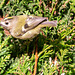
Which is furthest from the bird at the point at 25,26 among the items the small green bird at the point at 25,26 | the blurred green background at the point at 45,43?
the blurred green background at the point at 45,43

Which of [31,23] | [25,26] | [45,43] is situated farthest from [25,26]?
[45,43]

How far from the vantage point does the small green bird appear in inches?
107

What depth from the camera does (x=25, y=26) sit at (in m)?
2.75

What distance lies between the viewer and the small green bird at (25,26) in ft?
8.92

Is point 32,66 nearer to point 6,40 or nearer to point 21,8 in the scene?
point 6,40

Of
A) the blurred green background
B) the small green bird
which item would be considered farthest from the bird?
the blurred green background

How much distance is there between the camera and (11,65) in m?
2.99

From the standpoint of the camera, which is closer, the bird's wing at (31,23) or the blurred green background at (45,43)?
the bird's wing at (31,23)

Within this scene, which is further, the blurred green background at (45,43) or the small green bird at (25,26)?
the blurred green background at (45,43)

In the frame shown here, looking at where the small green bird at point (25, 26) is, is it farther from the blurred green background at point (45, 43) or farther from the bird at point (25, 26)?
the blurred green background at point (45, 43)

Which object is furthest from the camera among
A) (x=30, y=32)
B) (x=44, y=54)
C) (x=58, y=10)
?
(x=58, y=10)

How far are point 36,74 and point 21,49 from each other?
63 centimetres

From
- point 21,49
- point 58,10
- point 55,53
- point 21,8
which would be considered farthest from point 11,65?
point 58,10

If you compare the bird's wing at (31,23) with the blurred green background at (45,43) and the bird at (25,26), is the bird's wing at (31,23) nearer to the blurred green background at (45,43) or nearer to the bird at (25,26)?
the bird at (25,26)
